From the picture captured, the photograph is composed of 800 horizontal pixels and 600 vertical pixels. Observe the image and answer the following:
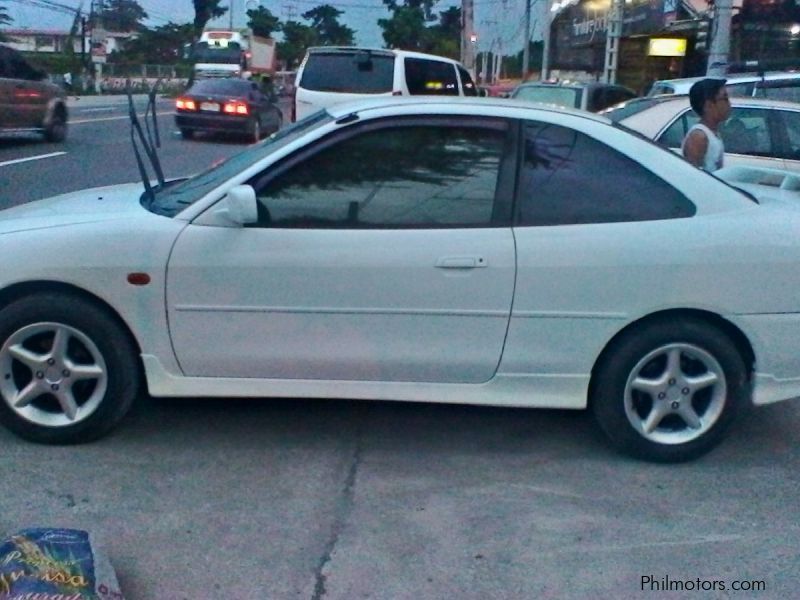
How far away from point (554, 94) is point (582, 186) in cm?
1258

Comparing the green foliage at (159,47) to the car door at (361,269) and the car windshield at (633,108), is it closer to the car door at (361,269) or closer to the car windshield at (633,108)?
the car windshield at (633,108)

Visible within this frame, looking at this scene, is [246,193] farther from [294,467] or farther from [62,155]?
[62,155]

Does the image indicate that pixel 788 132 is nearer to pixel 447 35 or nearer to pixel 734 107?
pixel 734 107

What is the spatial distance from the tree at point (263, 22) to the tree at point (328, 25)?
4.02 m

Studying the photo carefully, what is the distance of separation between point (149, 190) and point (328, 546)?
83.9 inches

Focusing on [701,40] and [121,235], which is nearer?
[121,235]

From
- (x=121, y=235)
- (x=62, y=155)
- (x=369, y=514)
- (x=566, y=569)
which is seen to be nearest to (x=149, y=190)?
(x=121, y=235)

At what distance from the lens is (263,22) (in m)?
69.8

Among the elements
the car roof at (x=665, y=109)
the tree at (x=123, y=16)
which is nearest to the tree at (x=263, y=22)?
the tree at (x=123, y=16)

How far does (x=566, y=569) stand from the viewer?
3824 mm

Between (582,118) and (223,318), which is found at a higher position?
(582,118)

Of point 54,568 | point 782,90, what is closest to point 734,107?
point 782,90

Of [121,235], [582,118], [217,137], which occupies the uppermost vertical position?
[582,118]

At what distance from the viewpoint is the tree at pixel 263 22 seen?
2749 inches
